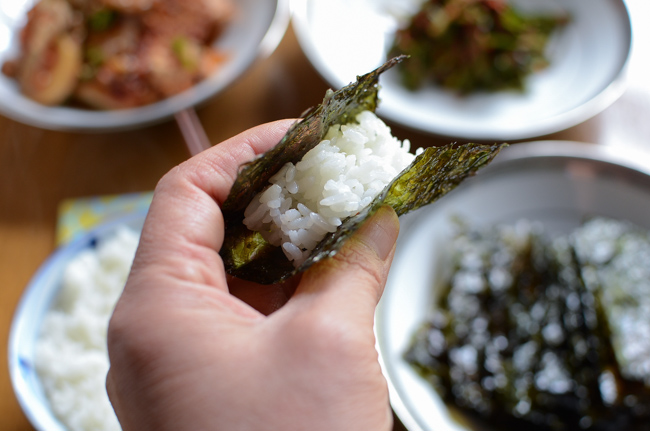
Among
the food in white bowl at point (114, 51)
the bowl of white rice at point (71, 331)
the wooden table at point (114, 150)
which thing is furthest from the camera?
the food in white bowl at point (114, 51)

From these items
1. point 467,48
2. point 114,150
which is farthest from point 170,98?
point 467,48

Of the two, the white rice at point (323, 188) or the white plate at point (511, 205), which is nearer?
the white rice at point (323, 188)

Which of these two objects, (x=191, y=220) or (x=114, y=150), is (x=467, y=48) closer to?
(x=114, y=150)

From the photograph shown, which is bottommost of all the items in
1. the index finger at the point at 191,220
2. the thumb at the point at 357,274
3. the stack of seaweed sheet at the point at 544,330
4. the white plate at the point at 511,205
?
the stack of seaweed sheet at the point at 544,330

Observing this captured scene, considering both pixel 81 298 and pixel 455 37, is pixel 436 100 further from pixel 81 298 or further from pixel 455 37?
→ pixel 81 298

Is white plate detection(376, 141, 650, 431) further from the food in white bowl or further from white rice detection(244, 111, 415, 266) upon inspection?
the food in white bowl

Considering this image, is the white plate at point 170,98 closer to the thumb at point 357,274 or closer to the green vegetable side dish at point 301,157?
the green vegetable side dish at point 301,157

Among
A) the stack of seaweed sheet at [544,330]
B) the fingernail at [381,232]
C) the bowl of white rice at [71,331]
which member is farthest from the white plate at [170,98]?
the fingernail at [381,232]
